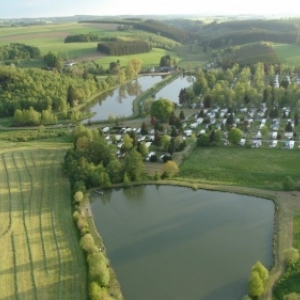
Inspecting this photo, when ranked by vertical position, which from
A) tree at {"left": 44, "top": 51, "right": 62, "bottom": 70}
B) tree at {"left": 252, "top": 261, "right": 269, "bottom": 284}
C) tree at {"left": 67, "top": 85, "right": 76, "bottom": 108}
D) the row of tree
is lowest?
tree at {"left": 252, "top": 261, "right": 269, "bottom": 284}

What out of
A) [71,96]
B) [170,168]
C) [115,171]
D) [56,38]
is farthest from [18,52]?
[170,168]

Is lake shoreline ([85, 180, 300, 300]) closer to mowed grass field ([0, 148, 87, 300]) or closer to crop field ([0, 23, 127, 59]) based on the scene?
mowed grass field ([0, 148, 87, 300])

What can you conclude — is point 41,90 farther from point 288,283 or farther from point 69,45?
point 69,45

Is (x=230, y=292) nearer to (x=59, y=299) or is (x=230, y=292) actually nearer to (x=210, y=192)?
(x=59, y=299)

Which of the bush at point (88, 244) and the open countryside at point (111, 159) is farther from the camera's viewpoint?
the bush at point (88, 244)

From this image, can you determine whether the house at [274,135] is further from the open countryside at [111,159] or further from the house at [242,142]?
the house at [242,142]

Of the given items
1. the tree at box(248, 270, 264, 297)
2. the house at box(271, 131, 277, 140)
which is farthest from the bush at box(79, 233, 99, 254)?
the house at box(271, 131, 277, 140)

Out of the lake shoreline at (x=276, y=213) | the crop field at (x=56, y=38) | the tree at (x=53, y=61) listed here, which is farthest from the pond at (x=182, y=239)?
the crop field at (x=56, y=38)
